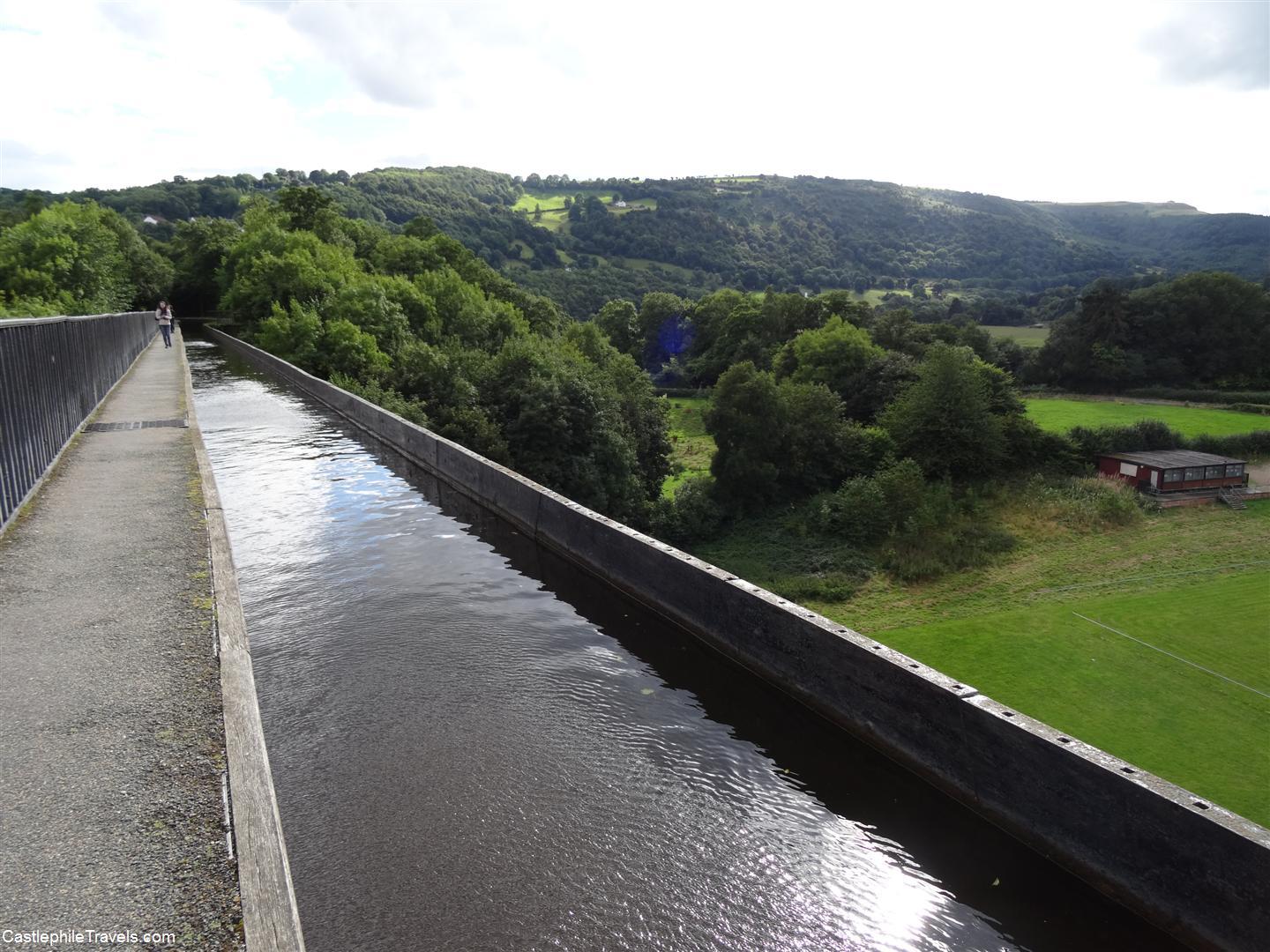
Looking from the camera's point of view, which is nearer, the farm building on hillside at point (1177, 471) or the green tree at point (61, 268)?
the green tree at point (61, 268)

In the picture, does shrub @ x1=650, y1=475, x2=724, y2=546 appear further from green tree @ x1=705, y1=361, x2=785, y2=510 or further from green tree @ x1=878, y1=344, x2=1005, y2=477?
green tree @ x1=878, y1=344, x2=1005, y2=477

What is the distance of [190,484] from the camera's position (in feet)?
34.3

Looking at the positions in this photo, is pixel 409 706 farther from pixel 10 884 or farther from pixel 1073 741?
pixel 1073 741

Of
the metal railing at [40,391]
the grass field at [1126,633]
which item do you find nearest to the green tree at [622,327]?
the grass field at [1126,633]

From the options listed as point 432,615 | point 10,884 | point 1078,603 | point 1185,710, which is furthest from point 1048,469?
point 10,884

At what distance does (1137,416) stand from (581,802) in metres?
83.5

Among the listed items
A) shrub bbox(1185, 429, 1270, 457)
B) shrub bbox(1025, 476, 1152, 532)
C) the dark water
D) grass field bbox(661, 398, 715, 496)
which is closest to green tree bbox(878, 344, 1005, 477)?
shrub bbox(1025, 476, 1152, 532)

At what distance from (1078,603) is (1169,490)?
24742 millimetres

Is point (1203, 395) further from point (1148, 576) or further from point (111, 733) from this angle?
point (111, 733)

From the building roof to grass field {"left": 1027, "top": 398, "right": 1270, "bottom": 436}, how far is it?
5128mm

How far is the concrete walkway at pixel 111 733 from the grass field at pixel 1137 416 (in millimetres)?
68722

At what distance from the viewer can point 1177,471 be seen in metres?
55.4

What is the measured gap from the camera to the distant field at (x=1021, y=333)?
10959 centimetres

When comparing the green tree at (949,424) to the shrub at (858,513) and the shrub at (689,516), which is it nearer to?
the shrub at (858,513)
